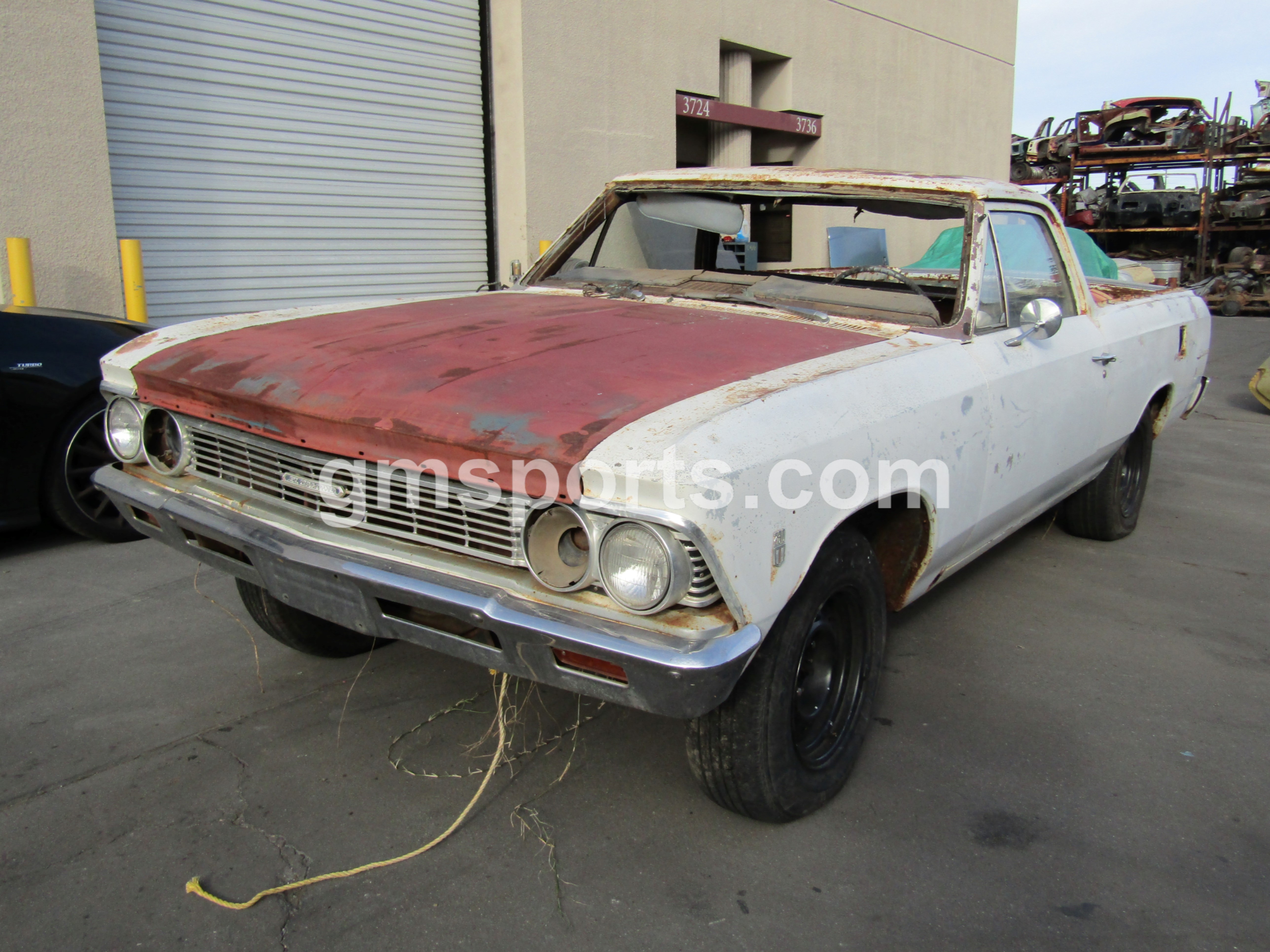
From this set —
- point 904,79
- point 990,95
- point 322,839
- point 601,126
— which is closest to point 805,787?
point 322,839

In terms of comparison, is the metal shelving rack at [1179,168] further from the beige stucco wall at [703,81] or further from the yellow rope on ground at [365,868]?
the yellow rope on ground at [365,868]

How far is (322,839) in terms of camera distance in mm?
2418

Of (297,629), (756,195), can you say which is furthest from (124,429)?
(756,195)

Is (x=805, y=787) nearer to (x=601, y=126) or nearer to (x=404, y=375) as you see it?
(x=404, y=375)

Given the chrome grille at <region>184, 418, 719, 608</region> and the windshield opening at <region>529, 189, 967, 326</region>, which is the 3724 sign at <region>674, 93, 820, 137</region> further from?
the chrome grille at <region>184, 418, 719, 608</region>

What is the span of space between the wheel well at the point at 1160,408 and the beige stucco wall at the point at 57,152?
6.27m

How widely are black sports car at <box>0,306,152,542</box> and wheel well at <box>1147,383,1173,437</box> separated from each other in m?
4.80

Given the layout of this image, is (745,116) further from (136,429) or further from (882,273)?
(136,429)

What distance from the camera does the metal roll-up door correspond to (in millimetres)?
6996

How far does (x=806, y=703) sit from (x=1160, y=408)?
133 inches

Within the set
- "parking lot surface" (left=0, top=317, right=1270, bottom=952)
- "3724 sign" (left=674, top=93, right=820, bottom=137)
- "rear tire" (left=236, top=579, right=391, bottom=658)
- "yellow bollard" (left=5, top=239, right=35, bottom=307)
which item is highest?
"3724 sign" (left=674, top=93, right=820, bottom=137)

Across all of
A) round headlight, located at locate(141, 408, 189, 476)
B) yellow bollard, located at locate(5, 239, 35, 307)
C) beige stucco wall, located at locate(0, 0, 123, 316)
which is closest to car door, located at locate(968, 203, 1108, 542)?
round headlight, located at locate(141, 408, 189, 476)

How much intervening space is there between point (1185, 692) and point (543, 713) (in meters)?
2.13

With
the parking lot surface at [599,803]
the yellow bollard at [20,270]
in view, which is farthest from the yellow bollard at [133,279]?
the parking lot surface at [599,803]
